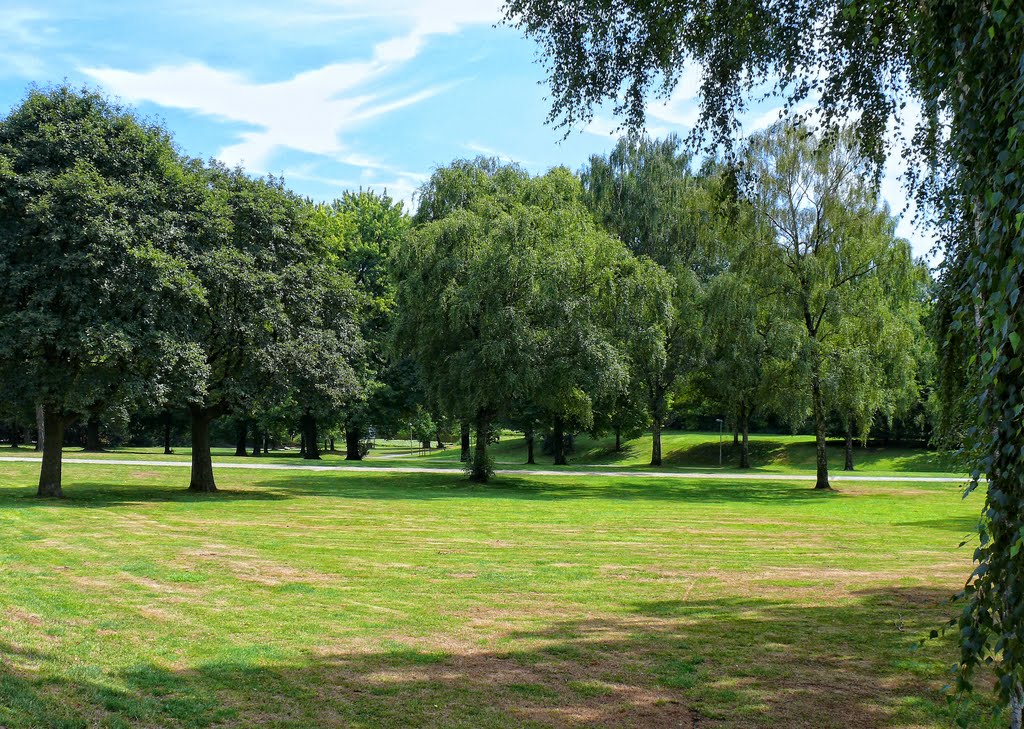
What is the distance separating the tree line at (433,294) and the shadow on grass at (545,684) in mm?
5154

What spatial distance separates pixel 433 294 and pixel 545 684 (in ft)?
77.4

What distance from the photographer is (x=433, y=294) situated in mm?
29734

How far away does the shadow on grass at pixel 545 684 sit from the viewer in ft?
19.7

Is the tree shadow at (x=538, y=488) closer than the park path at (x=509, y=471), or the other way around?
the tree shadow at (x=538, y=488)

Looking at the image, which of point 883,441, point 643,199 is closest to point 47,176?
point 643,199

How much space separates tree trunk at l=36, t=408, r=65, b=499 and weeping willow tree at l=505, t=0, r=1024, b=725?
17021 mm

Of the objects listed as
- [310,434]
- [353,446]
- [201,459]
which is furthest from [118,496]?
[310,434]

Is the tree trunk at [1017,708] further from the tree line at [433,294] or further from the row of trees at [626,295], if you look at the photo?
the row of trees at [626,295]

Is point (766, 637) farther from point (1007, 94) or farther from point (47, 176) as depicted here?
point (47, 176)

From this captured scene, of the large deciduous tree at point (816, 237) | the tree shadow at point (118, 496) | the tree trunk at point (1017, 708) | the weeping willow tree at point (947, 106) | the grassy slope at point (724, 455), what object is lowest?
the grassy slope at point (724, 455)

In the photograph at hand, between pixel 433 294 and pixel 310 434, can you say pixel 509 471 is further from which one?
pixel 310 434

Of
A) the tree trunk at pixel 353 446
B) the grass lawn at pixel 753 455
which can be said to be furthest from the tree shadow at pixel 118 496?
the grass lawn at pixel 753 455

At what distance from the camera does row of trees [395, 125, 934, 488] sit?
94.0ft

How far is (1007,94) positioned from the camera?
3570 millimetres
